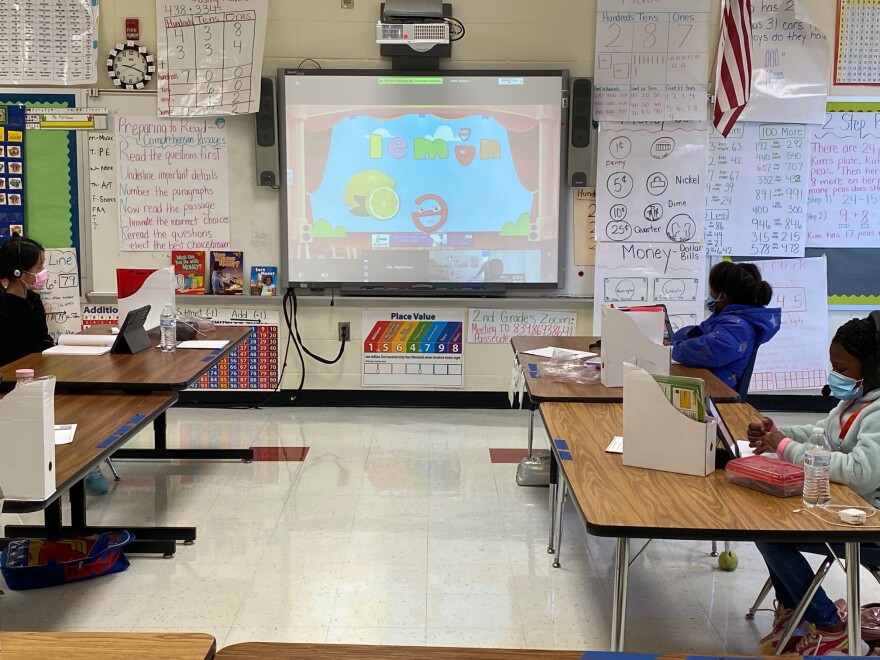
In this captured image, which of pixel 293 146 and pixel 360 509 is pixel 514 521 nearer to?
pixel 360 509

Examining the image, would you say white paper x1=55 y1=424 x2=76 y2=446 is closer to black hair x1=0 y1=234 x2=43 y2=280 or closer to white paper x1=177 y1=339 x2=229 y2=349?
white paper x1=177 y1=339 x2=229 y2=349

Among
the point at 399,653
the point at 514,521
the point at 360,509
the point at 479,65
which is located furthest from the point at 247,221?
the point at 399,653

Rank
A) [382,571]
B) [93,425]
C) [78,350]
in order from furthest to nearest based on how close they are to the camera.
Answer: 1. [78,350]
2. [382,571]
3. [93,425]

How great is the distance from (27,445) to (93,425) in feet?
2.10

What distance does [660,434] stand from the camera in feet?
8.26

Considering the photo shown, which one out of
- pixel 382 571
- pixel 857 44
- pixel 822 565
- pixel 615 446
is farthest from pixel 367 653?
pixel 857 44

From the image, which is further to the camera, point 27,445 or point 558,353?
point 558,353

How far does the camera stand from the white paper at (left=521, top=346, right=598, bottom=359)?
424cm

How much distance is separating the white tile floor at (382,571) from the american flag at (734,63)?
102 inches

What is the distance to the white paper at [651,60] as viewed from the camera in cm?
573

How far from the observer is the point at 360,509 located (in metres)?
4.13

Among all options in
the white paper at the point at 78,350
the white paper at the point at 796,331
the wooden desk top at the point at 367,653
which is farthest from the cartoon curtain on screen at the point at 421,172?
the wooden desk top at the point at 367,653

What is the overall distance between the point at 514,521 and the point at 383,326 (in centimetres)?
232

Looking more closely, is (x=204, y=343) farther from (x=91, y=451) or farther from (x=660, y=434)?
(x=660, y=434)
